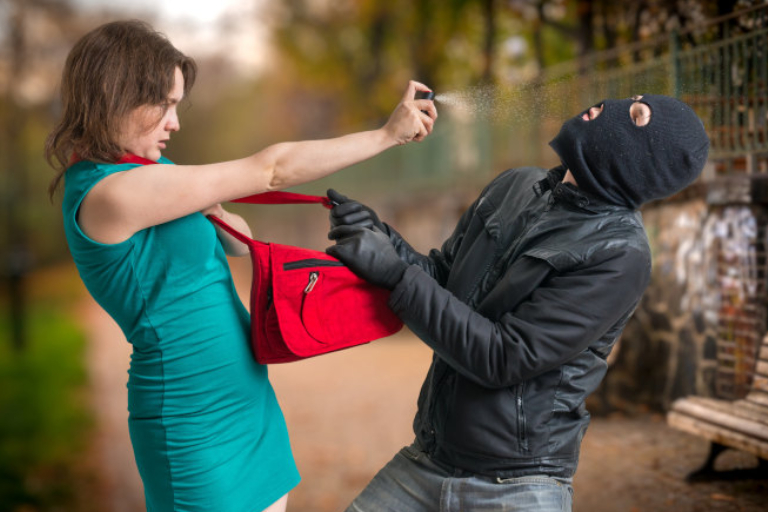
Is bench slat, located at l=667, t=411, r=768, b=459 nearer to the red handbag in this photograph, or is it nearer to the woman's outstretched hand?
the red handbag

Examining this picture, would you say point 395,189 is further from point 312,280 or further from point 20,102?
point 312,280

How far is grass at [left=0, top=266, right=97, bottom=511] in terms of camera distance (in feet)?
17.0

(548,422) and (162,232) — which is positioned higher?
(162,232)

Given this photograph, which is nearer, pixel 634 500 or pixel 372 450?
pixel 634 500

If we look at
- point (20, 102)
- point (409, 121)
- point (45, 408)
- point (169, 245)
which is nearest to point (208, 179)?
point (169, 245)

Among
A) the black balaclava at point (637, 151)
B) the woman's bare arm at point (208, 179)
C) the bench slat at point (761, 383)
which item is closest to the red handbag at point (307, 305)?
the woman's bare arm at point (208, 179)

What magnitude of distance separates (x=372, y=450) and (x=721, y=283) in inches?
103

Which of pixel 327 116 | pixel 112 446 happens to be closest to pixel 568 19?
pixel 112 446

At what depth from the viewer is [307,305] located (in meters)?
1.28

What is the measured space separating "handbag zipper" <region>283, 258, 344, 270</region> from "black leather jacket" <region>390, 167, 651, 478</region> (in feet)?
0.46

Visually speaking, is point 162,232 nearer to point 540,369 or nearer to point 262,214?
point 540,369

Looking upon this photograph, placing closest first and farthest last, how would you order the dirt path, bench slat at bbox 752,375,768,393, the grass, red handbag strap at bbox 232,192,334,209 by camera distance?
red handbag strap at bbox 232,192,334,209 → bench slat at bbox 752,375,768,393 → the dirt path → the grass

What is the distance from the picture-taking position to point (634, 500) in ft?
9.48

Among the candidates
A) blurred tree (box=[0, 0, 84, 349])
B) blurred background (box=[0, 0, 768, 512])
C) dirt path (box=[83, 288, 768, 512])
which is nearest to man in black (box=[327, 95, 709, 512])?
blurred background (box=[0, 0, 768, 512])
